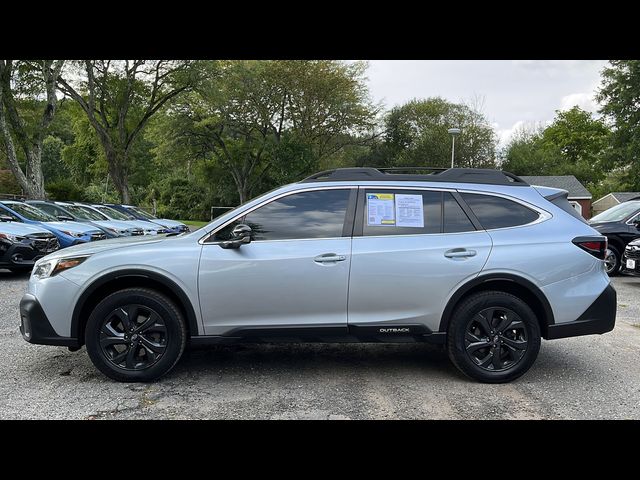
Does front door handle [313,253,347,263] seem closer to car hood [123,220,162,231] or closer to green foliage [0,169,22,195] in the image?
car hood [123,220,162,231]

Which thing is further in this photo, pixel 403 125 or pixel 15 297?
Result: pixel 403 125

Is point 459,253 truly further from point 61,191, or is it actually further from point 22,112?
point 61,191

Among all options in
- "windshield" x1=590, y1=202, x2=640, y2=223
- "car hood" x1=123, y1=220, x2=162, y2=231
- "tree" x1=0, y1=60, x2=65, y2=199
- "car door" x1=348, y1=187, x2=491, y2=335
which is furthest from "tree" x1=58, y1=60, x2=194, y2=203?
"car door" x1=348, y1=187, x2=491, y2=335

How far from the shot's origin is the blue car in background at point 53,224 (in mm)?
11141

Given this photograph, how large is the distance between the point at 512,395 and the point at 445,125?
4549cm

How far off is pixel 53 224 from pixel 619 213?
1320 cm

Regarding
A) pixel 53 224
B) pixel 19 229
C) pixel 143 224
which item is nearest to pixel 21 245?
pixel 19 229

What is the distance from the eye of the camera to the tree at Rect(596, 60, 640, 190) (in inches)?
1357

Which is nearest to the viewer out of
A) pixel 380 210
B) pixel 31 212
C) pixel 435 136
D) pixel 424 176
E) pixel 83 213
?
pixel 380 210

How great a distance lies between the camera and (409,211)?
4418mm

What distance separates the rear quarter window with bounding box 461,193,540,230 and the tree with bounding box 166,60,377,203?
2791 centimetres
